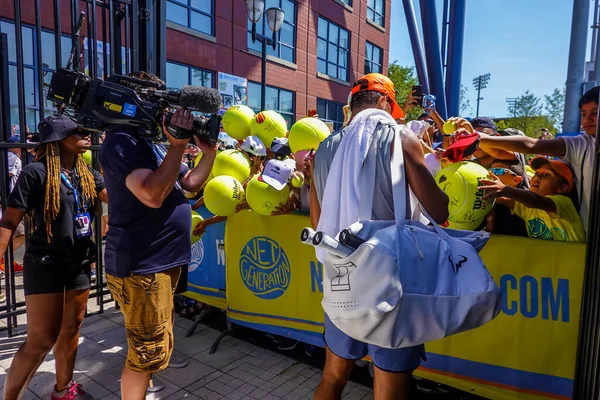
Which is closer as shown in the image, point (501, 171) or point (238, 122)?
point (501, 171)

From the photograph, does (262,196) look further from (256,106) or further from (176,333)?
(256,106)

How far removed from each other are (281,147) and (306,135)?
27 centimetres

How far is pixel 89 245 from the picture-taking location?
2.80 metres

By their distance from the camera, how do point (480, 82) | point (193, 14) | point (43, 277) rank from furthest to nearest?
A: point (480, 82), point (193, 14), point (43, 277)

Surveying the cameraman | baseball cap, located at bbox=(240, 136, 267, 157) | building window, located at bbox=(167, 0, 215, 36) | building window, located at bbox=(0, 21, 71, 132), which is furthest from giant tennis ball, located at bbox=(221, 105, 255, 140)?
building window, located at bbox=(167, 0, 215, 36)

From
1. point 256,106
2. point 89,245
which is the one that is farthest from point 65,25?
point 89,245

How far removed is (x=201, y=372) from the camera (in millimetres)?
3213

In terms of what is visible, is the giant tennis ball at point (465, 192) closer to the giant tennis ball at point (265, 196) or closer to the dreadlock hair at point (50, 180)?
the giant tennis ball at point (265, 196)

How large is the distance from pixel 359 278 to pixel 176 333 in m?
2.87

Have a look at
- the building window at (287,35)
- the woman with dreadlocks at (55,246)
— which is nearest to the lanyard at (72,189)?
the woman with dreadlocks at (55,246)

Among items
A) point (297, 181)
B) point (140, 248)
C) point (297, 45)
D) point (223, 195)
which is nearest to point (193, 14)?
point (297, 45)

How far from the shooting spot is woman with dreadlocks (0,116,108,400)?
247cm

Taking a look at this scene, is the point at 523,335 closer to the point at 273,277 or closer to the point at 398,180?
the point at 398,180

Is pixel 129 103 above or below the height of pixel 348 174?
above
